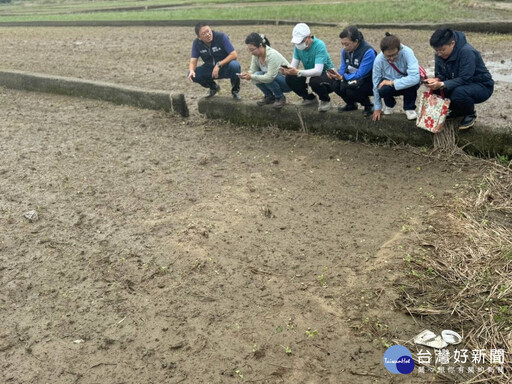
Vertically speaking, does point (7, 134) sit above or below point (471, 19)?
below

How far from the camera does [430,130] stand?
5.44 metres

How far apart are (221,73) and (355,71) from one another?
77.1 inches

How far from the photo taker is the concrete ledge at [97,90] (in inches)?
305

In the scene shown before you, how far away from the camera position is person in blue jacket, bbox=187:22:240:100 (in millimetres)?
6805

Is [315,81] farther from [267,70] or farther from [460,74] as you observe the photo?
[460,74]

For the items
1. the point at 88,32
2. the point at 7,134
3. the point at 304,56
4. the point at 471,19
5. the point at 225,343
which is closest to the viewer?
the point at 225,343

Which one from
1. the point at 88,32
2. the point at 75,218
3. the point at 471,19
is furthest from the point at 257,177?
the point at 88,32

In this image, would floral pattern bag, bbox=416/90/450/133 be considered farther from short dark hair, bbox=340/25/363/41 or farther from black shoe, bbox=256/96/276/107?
black shoe, bbox=256/96/276/107

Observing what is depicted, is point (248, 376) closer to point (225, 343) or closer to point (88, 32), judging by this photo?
point (225, 343)

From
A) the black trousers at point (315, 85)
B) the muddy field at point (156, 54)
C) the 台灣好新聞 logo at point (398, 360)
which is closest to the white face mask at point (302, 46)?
the black trousers at point (315, 85)

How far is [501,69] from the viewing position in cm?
841

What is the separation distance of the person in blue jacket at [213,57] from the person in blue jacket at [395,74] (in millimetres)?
2091

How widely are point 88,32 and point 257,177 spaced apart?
14141 mm

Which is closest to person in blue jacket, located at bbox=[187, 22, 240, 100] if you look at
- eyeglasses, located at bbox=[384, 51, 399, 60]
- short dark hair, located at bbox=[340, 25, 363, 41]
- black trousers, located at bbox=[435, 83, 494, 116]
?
short dark hair, located at bbox=[340, 25, 363, 41]
